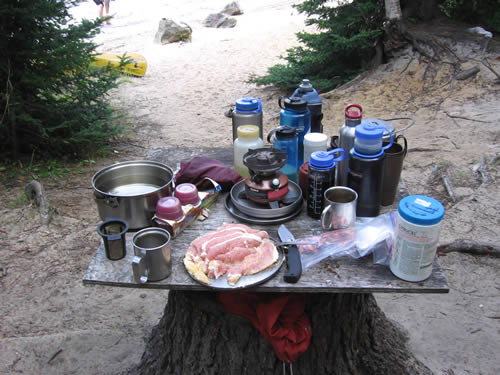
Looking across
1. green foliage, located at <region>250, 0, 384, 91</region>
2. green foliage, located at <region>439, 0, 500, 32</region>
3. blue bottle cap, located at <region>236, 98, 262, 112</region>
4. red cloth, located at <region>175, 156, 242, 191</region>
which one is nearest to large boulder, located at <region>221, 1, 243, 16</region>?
green foliage, located at <region>250, 0, 384, 91</region>

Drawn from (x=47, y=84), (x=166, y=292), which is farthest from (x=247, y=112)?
(x=47, y=84)

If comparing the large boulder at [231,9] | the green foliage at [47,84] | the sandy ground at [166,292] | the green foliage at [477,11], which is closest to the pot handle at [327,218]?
the sandy ground at [166,292]

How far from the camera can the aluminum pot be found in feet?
6.05

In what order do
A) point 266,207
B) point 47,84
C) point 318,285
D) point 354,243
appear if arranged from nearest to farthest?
point 318,285 → point 354,243 → point 266,207 → point 47,84

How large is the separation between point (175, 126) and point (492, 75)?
168 inches

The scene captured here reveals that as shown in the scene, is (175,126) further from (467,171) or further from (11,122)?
(467,171)

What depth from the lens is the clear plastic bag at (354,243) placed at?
172 cm

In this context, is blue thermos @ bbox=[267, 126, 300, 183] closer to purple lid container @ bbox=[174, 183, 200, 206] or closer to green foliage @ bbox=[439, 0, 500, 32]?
purple lid container @ bbox=[174, 183, 200, 206]

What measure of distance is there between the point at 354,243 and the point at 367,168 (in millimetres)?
313

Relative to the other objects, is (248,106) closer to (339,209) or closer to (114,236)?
(339,209)

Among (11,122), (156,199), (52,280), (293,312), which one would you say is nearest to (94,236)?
(52,280)

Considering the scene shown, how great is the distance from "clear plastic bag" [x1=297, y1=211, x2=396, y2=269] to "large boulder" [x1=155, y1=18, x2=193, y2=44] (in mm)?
10495

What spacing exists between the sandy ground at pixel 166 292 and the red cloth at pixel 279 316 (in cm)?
102

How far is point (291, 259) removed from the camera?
5.59ft
